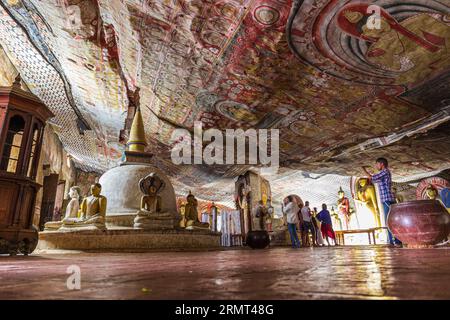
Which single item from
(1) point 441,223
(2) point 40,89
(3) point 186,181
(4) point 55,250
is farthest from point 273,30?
Answer: (3) point 186,181

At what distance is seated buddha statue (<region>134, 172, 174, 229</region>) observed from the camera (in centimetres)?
522

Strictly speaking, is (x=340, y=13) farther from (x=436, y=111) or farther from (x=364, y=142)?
(x=364, y=142)

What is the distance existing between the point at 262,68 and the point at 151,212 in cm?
372

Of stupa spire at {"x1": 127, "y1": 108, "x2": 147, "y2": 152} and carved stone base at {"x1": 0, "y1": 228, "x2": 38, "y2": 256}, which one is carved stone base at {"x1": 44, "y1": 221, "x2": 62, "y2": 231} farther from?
stupa spire at {"x1": 127, "y1": 108, "x2": 147, "y2": 152}

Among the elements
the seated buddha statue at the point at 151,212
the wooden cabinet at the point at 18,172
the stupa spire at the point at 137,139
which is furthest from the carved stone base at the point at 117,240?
the stupa spire at the point at 137,139

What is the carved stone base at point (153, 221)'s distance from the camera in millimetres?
5152

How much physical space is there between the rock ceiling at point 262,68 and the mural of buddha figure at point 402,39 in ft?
0.06

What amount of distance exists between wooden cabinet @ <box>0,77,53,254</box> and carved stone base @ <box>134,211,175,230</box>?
159cm

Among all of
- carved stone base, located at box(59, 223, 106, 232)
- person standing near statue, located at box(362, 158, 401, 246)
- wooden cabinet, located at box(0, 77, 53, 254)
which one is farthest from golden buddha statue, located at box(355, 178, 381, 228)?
wooden cabinet, located at box(0, 77, 53, 254)

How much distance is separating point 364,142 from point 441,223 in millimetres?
5722

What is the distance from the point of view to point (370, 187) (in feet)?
35.8

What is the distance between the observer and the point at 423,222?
301 cm

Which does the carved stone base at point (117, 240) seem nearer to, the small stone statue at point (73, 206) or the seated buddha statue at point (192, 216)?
the seated buddha statue at point (192, 216)

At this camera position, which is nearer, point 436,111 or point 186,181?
point 436,111
